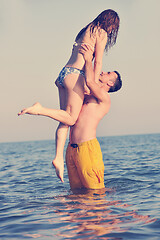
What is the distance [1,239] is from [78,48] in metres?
3.10

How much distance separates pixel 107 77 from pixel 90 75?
70 centimetres

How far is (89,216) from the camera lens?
4457mm

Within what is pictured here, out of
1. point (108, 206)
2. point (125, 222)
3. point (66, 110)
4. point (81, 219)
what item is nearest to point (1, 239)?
point (81, 219)

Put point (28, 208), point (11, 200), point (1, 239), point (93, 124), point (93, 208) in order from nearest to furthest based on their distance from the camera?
1. point (1, 239)
2. point (93, 208)
3. point (28, 208)
4. point (93, 124)
5. point (11, 200)

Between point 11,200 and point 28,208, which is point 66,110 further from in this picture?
point 11,200

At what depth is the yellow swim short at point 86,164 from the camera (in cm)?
560

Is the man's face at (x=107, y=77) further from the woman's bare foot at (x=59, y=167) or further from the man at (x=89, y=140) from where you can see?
the woman's bare foot at (x=59, y=167)

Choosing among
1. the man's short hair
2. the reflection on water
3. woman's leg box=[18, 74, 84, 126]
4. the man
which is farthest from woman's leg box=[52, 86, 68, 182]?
the man's short hair

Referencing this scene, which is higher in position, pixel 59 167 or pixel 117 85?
pixel 117 85

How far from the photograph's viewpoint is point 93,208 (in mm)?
4918

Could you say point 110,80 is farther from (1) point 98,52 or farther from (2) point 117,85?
(1) point 98,52

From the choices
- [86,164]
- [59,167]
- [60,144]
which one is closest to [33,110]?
[60,144]

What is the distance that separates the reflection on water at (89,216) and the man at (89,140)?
274 millimetres

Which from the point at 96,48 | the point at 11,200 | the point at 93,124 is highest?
the point at 96,48
